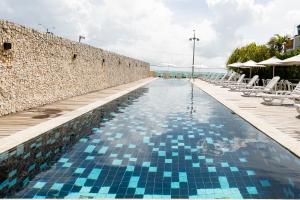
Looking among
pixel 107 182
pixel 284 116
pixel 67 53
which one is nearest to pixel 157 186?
pixel 107 182

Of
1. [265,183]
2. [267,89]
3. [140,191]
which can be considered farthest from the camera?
[267,89]

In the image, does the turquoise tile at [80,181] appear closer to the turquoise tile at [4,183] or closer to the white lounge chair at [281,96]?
the turquoise tile at [4,183]

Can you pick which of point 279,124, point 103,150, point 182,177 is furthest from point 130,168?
point 279,124

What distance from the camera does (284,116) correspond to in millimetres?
8602

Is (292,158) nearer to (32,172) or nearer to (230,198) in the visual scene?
(230,198)

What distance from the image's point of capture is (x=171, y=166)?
4.52 meters

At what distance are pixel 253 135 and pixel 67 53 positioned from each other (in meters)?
9.39

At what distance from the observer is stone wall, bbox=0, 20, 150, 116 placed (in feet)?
26.5

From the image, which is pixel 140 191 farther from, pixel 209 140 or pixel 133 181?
pixel 209 140

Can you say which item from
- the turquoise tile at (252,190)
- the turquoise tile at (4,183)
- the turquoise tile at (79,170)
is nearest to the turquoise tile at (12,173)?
the turquoise tile at (4,183)

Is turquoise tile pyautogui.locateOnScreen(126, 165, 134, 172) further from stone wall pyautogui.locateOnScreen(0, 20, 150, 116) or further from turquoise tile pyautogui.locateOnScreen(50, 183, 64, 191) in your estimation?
stone wall pyautogui.locateOnScreen(0, 20, 150, 116)

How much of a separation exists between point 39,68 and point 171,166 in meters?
7.31

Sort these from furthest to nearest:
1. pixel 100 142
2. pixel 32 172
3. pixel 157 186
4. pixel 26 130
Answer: pixel 26 130 → pixel 100 142 → pixel 32 172 → pixel 157 186

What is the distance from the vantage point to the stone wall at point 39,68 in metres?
8.09
